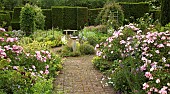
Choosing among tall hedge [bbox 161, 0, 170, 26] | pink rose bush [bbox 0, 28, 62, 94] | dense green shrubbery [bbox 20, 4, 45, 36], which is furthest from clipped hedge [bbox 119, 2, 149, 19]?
pink rose bush [bbox 0, 28, 62, 94]

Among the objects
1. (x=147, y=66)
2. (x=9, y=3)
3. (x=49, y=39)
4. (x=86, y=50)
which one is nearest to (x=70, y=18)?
(x=49, y=39)

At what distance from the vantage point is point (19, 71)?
15.1 feet

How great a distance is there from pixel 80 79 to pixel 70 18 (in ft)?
41.2

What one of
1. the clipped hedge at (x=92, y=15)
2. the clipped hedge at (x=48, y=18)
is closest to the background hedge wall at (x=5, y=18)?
the clipped hedge at (x=48, y=18)

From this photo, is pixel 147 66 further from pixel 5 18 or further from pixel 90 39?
pixel 5 18

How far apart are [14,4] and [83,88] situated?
67.0 feet

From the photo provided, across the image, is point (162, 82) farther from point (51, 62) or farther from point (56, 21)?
point (56, 21)

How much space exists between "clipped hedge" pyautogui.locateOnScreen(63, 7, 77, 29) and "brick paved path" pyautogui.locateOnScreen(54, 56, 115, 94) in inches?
392

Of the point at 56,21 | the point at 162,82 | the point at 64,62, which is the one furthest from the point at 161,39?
the point at 56,21

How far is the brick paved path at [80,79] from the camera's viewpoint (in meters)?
6.21

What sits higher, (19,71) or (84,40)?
(19,71)

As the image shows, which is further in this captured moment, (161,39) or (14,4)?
(14,4)

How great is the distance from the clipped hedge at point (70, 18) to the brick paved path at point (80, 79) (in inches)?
392

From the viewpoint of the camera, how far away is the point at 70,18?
19.5 meters
